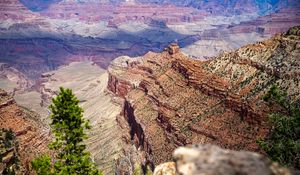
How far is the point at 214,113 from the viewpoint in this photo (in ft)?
246

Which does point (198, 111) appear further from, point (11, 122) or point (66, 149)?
point (66, 149)

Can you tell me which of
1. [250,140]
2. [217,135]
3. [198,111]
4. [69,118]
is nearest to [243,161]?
[69,118]

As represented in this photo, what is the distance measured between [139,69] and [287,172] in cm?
13637

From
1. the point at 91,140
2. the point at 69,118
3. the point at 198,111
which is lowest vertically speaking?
the point at 91,140

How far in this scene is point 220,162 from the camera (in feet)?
36.8

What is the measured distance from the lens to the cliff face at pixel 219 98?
66062 mm

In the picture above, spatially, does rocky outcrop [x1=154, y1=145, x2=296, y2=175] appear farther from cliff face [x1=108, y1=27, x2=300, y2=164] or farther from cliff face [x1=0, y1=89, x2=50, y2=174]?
cliff face [x1=0, y1=89, x2=50, y2=174]

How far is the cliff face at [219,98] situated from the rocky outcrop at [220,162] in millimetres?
51544

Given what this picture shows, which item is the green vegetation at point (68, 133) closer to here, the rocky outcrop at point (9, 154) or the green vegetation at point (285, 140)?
the green vegetation at point (285, 140)

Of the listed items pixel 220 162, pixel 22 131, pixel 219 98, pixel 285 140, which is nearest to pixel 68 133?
pixel 285 140

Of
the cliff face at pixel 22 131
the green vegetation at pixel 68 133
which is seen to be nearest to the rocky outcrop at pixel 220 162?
the green vegetation at pixel 68 133

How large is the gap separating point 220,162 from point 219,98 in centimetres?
6704

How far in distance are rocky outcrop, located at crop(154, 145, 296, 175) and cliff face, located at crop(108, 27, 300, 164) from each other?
5154 centimetres

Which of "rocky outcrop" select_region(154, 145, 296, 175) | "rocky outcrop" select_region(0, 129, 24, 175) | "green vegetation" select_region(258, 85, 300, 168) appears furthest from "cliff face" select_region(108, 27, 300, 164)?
"rocky outcrop" select_region(154, 145, 296, 175)
